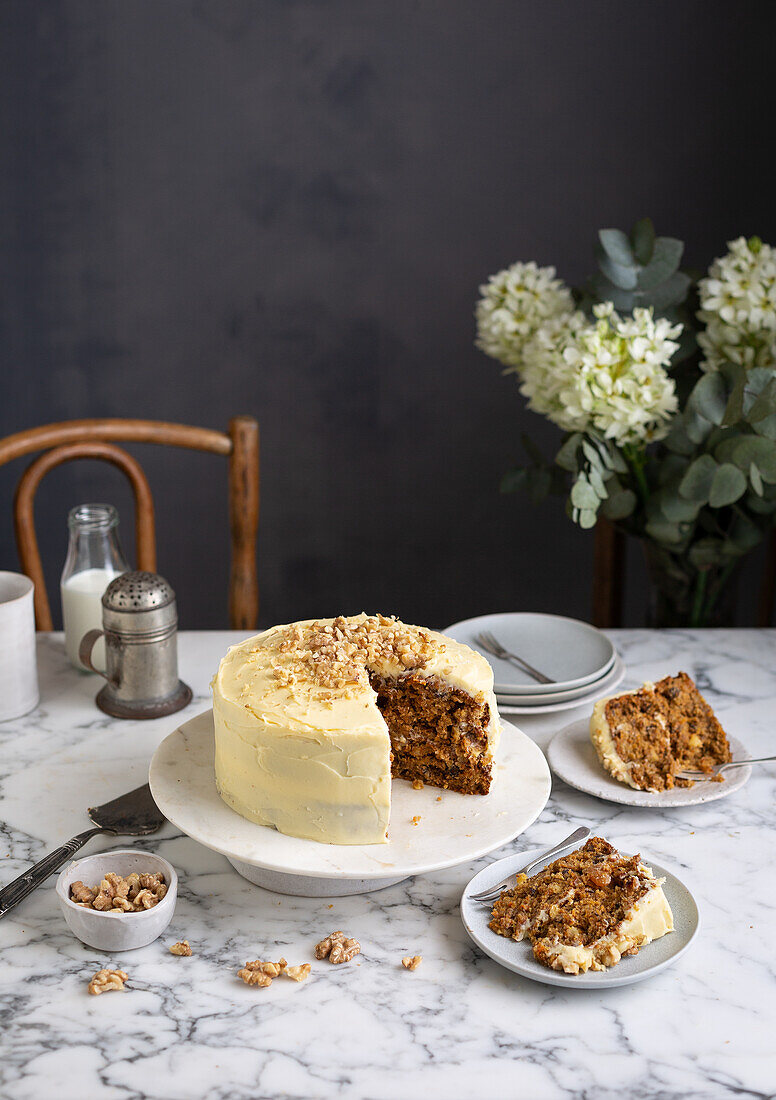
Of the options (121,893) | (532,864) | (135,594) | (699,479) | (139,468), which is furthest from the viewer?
(139,468)

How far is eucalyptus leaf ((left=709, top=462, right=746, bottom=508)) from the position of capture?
6.67 feet

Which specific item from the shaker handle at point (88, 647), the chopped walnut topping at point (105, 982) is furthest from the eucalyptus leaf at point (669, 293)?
the chopped walnut topping at point (105, 982)

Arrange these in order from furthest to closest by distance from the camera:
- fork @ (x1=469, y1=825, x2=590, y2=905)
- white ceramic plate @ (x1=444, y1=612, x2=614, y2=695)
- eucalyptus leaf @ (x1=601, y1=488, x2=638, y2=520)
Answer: eucalyptus leaf @ (x1=601, y1=488, x2=638, y2=520)
white ceramic plate @ (x1=444, y1=612, x2=614, y2=695)
fork @ (x1=469, y1=825, x2=590, y2=905)

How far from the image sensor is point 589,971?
1.24m

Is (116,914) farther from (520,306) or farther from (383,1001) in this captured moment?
(520,306)

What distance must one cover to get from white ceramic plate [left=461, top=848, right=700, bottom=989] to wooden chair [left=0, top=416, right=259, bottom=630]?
1.24 m

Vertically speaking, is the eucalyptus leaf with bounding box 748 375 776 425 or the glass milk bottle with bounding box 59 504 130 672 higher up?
the eucalyptus leaf with bounding box 748 375 776 425

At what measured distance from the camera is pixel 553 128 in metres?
3.14

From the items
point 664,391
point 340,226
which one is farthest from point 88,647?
point 340,226

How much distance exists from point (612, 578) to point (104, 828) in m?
1.53

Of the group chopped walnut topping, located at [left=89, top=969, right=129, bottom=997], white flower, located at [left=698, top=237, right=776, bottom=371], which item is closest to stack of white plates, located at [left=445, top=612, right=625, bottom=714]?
white flower, located at [left=698, top=237, right=776, bottom=371]

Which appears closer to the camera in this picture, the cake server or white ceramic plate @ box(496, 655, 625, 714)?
the cake server

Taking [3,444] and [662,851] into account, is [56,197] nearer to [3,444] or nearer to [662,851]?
[3,444]

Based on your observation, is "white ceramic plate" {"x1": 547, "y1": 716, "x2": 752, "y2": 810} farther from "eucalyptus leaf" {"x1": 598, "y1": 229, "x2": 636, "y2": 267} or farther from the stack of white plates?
"eucalyptus leaf" {"x1": 598, "y1": 229, "x2": 636, "y2": 267}
